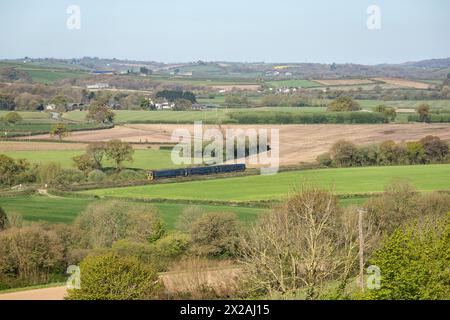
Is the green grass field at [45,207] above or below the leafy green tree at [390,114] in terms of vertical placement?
below

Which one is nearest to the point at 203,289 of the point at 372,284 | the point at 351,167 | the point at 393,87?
the point at 372,284

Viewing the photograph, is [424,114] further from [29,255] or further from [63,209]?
[29,255]

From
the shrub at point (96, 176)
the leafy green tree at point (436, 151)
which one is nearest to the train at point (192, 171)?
the shrub at point (96, 176)

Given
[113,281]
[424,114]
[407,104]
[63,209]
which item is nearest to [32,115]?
[424,114]

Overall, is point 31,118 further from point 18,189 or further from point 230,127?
point 18,189

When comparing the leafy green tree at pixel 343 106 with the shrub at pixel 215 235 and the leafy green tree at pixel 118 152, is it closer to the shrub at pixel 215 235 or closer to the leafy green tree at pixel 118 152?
the leafy green tree at pixel 118 152
